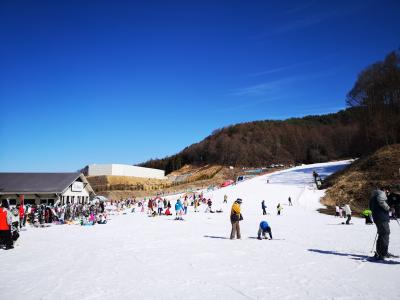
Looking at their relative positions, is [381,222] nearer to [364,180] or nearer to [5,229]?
[5,229]

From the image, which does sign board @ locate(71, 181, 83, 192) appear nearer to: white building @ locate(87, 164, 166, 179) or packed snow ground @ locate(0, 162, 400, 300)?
packed snow ground @ locate(0, 162, 400, 300)

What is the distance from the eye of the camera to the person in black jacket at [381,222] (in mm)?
8156

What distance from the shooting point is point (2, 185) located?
29.8 m

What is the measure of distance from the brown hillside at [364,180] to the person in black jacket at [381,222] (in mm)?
20989

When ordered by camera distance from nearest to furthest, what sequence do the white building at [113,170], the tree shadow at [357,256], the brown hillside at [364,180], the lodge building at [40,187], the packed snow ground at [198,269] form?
the packed snow ground at [198,269] < the tree shadow at [357,256] < the lodge building at [40,187] < the brown hillside at [364,180] < the white building at [113,170]

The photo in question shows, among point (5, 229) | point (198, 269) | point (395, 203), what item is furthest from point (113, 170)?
point (198, 269)

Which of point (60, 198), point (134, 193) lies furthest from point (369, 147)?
point (60, 198)

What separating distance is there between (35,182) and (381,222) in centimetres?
3001

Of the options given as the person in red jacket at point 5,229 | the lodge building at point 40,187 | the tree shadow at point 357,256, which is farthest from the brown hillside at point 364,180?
the person in red jacket at point 5,229

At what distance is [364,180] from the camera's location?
3375 cm

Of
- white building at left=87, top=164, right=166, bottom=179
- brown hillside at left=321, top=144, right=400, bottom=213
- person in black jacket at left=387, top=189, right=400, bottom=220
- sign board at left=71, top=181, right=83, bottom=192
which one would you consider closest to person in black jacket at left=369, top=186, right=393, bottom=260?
person in black jacket at left=387, top=189, right=400, bottom=220

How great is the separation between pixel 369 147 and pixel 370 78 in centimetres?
1108

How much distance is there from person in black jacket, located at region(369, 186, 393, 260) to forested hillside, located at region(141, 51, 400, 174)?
133 ft

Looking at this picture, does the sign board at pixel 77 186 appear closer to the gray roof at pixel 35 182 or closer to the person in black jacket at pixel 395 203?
the gray roof at pixel 35 182
